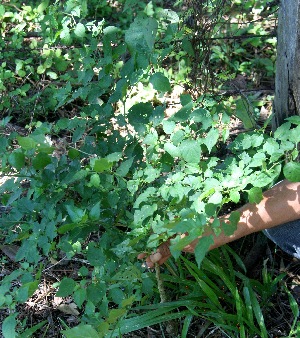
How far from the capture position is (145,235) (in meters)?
1.91

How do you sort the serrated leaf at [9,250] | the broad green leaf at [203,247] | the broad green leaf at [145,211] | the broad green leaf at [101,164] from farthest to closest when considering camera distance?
the serrated leaf at [9,250] → the broad green leaf at [145,211] → the broad green leaf at [101,164] → the broad green leaf at [203,247]

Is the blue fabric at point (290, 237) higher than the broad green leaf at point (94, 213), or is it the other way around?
the broad green leaf at point (94, 213)

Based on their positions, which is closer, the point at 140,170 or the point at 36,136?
the point at 36,136

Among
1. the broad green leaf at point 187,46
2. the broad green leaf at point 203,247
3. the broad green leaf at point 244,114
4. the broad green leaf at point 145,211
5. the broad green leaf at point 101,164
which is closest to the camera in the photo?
the broad green leaf at point 203,247

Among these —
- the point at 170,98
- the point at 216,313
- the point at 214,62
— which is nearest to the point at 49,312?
the point at 216,313

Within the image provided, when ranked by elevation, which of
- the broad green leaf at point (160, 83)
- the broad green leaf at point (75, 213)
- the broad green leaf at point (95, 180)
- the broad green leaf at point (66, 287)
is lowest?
the broad green leaf at point (66, 287)

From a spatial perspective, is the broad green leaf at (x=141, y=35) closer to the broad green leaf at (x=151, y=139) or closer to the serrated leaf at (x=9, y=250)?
the broad green leaf at (x=151, y=139)

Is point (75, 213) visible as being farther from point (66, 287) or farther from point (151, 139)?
→ point (151, 139)

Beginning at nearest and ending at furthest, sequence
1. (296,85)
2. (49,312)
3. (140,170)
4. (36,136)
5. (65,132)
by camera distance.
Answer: (36,136) → (140,170) → (296,85) → (49,312) → (65,132)

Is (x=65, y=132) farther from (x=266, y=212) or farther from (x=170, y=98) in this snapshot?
(x=266, y=212)

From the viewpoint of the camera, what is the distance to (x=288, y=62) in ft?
7.14

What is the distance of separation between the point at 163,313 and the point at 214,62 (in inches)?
80.8

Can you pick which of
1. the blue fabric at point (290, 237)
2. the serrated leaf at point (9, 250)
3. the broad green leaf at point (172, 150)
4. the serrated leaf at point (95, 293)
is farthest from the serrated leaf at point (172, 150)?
the serrated leaf at point (9, 250)

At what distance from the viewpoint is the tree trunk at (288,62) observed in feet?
6.76
